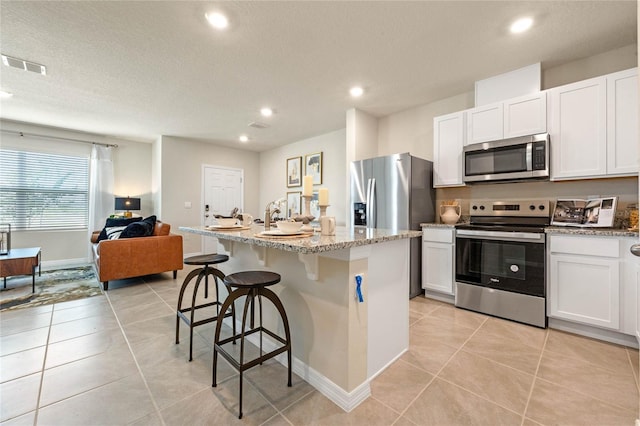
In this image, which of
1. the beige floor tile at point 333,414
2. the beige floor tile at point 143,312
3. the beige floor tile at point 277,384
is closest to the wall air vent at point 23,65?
the beige floor tile at point 143,312

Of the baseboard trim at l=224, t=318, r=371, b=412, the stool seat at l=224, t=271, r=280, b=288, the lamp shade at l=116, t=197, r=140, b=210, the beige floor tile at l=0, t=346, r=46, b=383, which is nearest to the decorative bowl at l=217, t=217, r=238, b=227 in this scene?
the stool seat at l=224, t=271, r=280, b=288

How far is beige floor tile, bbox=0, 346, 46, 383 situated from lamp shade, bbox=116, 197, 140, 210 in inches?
151

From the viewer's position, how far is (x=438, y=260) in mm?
3096

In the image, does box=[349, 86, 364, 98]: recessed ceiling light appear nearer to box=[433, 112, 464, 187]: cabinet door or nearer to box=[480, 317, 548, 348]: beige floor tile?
box=[433, 112, 464, 187]: cabinet door

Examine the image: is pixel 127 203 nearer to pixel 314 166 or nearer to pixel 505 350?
pixel 314 166

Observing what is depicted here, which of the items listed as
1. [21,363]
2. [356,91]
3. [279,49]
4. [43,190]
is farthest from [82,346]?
[43,190]

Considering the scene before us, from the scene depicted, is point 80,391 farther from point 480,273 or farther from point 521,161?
point 521,161

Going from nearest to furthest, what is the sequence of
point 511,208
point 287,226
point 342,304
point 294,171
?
point 342,304 < point 287,226 < point 511,208 < point 294,171

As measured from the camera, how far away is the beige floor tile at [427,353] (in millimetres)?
1839

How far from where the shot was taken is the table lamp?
5.26 m

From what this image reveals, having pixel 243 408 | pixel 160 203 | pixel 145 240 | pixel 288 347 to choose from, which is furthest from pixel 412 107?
pixel 160 203

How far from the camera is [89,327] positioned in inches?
95.3

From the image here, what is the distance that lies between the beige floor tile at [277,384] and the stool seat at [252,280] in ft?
2.11

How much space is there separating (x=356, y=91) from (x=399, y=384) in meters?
3.12
